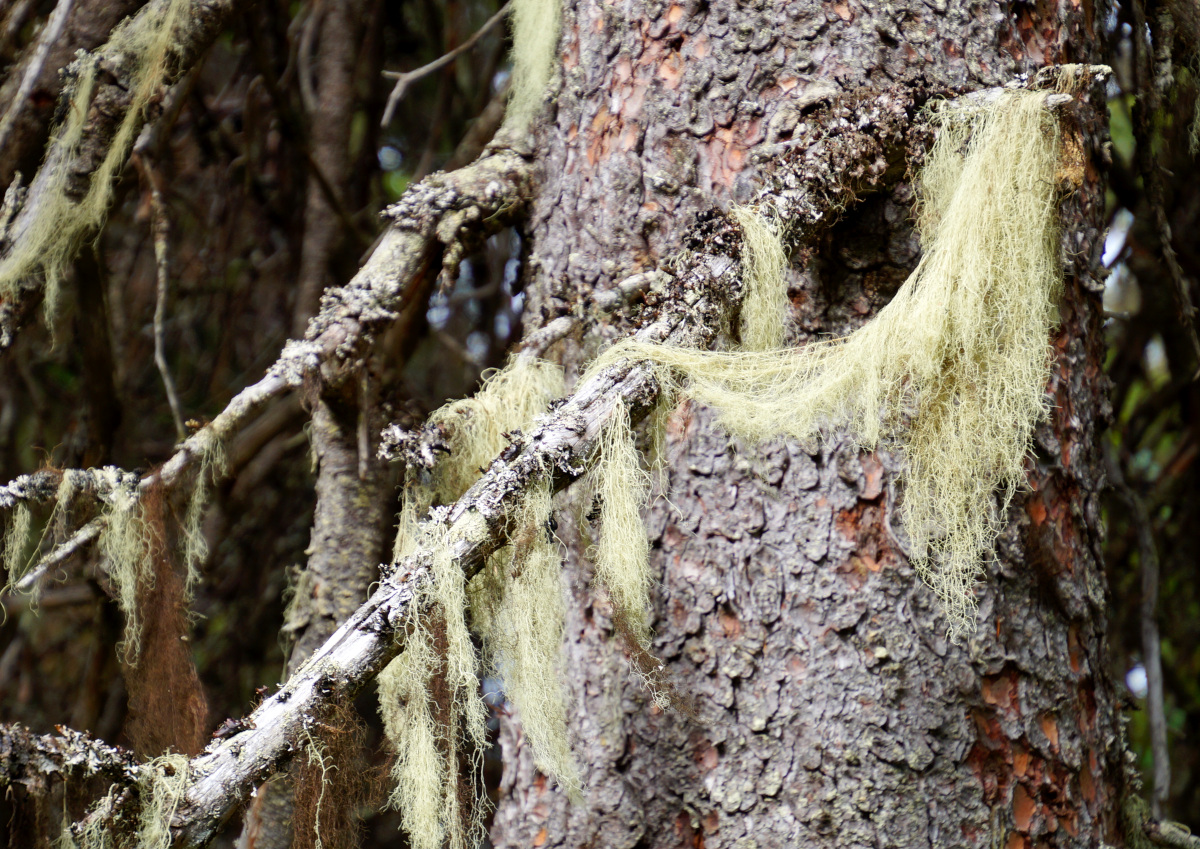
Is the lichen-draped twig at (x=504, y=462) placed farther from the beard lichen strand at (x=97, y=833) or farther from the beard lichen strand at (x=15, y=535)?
the beard lichen strand at (x=15, y=535)

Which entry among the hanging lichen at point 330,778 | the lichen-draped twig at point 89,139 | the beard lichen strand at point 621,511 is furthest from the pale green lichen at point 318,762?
the lichen-draped twig at point 89,139

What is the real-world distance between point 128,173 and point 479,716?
1.22 metres

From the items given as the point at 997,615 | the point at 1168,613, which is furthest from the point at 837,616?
the point at 1168,613

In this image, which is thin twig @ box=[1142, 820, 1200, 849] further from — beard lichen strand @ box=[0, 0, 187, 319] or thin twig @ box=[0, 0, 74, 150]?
thin twig @ box=[0, 0, 74, 150]

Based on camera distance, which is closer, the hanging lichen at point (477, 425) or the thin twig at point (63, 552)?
the thin twig at point (63, 552)

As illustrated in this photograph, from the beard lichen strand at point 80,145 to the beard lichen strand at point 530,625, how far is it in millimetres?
695

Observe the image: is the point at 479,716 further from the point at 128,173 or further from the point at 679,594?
the point at 128,173

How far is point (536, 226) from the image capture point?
121 cm

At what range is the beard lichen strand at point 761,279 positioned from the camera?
92cm

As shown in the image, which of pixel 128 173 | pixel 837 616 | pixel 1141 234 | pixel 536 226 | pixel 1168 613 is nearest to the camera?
pixel 837 616

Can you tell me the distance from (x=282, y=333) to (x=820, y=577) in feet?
5.34

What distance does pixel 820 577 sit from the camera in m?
0.96

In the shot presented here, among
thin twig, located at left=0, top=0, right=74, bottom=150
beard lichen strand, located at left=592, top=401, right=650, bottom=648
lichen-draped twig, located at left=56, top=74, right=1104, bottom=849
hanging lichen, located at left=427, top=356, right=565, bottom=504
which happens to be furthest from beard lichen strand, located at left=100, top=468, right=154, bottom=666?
beard lichen strand, located at left=592, top=401, right=650, bottom=648

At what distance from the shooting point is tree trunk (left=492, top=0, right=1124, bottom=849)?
0.94 metres
